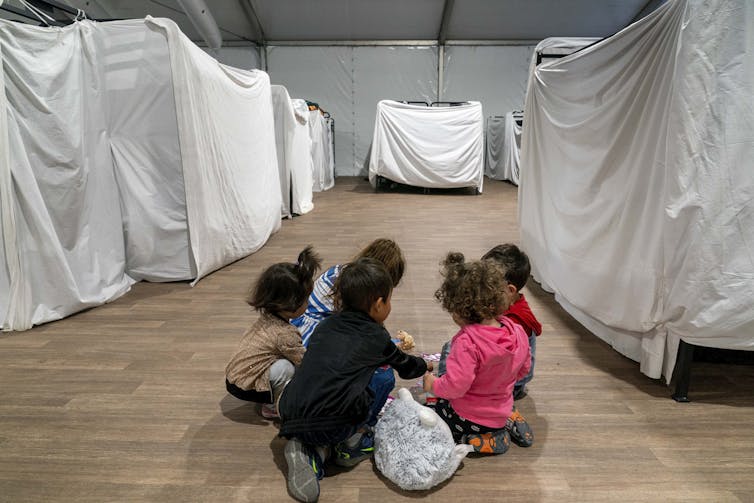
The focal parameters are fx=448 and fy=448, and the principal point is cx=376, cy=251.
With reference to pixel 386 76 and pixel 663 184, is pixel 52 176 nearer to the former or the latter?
pixel 663 184

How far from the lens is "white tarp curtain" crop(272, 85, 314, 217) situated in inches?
202

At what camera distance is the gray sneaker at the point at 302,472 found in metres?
1.16

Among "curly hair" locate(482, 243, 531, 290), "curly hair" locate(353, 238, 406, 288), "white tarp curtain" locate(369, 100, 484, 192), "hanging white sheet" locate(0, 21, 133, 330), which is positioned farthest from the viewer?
"white tarp curtain" locate(369, 100, 484, 192)

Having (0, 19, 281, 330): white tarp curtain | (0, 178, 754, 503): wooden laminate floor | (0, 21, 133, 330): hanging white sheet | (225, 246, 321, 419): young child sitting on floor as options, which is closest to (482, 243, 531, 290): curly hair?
(0, 178, 754, 503): wooden laminate floor

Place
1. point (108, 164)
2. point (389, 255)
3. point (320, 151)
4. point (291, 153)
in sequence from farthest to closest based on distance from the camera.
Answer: point (320, 151)
point (291, 153)
point (108, 164)
point (389, 255)

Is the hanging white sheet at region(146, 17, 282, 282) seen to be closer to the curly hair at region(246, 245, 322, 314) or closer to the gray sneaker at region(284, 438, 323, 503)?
the curly hair at region(246, 245, 322, 314)

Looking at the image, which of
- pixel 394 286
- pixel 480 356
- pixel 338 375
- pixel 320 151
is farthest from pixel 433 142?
pixel 338 375

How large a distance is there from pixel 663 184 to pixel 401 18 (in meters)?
9.23

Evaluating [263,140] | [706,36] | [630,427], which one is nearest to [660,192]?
[706,36]

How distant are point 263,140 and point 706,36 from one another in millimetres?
3497

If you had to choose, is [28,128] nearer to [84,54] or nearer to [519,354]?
[84,54]

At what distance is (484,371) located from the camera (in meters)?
1.25

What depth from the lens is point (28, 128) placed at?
2230 mm

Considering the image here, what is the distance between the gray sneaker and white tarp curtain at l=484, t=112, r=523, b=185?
817 centimetres
